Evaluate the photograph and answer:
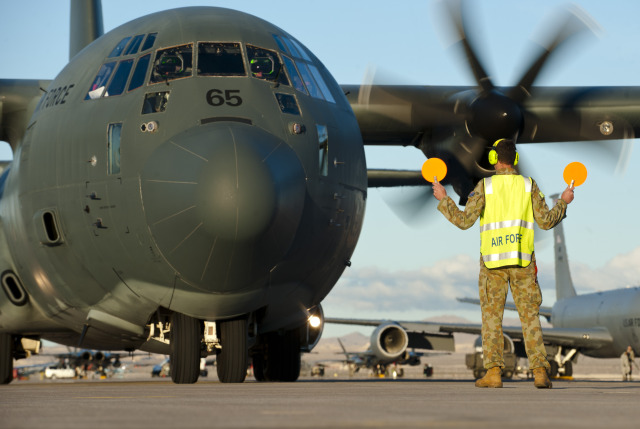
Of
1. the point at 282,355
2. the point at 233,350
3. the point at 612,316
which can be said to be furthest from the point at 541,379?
the point at 612,316

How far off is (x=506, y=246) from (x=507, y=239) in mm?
65

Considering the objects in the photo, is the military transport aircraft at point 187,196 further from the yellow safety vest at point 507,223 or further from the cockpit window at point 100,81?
the yellow safety vest at point 507,223

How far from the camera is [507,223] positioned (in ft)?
27.2

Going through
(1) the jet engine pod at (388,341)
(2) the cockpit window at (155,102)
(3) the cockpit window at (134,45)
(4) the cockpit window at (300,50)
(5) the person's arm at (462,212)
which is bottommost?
(1) the jet engine pod at (388,341)

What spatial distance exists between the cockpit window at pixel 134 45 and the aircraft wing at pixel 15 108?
3.85 m

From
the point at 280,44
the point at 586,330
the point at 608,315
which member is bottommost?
the point at 586,330

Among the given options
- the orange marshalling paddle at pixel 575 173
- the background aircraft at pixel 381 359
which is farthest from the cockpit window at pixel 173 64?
the background aircraft at pixel 381 359

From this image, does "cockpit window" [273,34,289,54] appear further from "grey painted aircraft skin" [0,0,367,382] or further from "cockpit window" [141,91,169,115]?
"cockpit window" [141,91,169,115]

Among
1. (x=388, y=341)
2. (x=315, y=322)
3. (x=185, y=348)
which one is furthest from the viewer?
(x=388, y=341)

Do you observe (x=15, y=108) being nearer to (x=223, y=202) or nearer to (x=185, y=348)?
Result: (x=185, y=348)

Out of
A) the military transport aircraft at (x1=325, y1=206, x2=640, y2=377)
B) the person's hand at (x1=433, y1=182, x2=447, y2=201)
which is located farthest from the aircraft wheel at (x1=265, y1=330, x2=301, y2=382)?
the military transport aircraft at (x1=325, y1=206, x2=640, y2=377)

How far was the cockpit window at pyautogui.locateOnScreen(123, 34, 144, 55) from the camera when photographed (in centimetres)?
1073

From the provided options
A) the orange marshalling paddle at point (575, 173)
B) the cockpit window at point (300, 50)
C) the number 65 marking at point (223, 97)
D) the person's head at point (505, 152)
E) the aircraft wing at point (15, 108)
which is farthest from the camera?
the aircraft wing at point (15, 108)

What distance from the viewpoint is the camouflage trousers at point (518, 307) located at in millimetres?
8211
